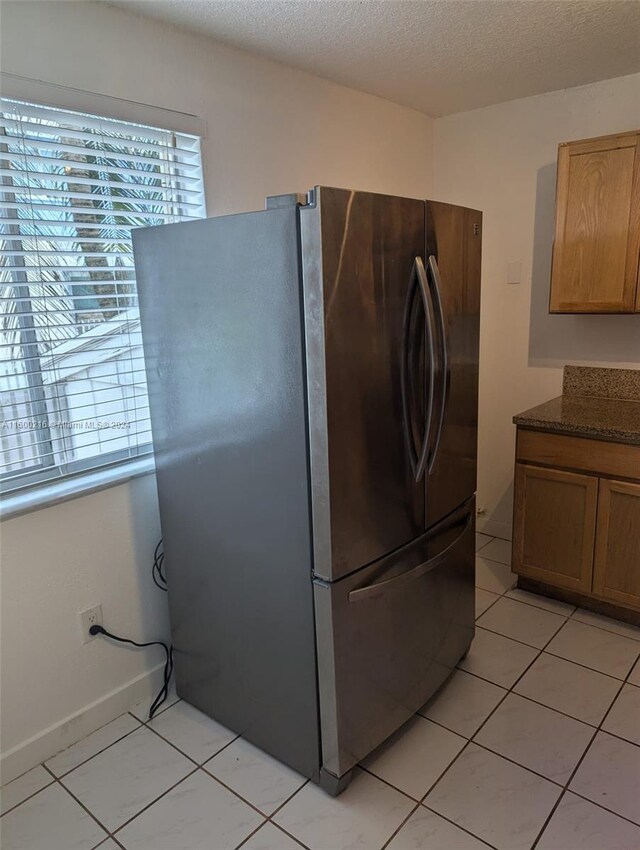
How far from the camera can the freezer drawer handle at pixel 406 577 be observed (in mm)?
1632

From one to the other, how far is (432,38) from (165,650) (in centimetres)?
245

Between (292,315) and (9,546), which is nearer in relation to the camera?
(292,315)

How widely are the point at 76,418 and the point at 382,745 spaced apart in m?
1.45

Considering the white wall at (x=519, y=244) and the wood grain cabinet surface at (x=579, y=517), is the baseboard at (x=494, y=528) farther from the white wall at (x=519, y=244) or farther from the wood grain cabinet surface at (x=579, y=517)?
the wood grain cabinet surface at (x=579, y=517)

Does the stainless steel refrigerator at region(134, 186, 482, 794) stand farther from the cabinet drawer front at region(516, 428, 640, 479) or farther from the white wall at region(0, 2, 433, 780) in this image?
the cabinet drawer front at region(516, 428, 640, 479)

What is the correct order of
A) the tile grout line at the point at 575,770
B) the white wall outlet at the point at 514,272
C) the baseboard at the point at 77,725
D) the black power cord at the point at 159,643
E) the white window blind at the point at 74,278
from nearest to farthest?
1. the tile grout line at the point at 575,770
2. the white window blind at the point at 74,278
3. the baseboard at the point at 77,725
4. the black power cord at the point at 159,643
5. the white wall outlet at the point at 514,272

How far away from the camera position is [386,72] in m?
2.44

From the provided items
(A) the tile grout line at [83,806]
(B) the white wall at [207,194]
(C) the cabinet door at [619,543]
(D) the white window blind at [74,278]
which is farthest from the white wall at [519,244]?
(A) the tile grout line at [83,806]

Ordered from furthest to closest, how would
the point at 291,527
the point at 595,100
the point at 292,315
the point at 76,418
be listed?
the point at 595,100
the point at 76,418
the point at 291,527
the point at 292,315

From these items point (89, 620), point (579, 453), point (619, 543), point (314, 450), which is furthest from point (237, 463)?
point (619, 543)

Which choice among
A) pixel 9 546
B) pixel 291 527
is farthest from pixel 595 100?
pixel 9 546

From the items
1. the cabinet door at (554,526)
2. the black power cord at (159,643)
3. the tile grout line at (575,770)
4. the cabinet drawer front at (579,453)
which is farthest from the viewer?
the cabinet door at (554,526)

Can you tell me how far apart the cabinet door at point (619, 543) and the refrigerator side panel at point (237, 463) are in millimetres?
1436

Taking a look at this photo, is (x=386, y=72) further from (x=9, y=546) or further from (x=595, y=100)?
(x=9, y=546)
